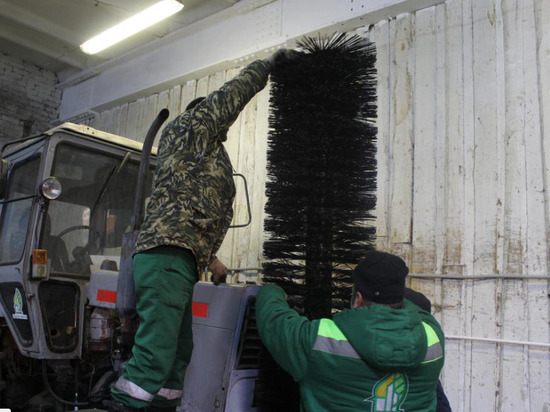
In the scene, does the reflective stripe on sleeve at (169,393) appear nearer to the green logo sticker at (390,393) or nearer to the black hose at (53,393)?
the green logo sticker at (390,393)

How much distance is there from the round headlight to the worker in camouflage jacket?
1.02 meters

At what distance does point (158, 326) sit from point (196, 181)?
503 millimetres

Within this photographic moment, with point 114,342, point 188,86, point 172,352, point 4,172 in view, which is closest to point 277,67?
point 172,352

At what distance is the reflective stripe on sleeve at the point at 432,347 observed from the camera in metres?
1.45

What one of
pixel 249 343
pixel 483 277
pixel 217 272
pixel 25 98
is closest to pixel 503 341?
pixel 483 277

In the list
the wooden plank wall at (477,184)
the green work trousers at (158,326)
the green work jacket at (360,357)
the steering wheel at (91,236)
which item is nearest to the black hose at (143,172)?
the green work trousers at (158,326)

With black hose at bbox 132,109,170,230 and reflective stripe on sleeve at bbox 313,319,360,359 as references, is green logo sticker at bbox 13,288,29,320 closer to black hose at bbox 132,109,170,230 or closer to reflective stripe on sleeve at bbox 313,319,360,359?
black hose at bbox 132,109,170,230

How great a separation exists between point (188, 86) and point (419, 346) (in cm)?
456

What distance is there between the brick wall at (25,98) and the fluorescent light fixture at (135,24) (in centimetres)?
181

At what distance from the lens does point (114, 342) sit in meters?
2.54

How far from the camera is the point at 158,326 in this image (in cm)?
152

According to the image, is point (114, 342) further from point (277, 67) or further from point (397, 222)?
point (397, 222)

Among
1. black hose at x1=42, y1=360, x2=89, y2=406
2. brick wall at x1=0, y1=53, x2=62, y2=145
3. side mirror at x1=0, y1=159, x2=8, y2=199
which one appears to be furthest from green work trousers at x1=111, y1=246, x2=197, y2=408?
brick wall at x1=0, y1=53, x2=62, y2=145

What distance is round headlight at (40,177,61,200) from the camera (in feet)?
8.21
